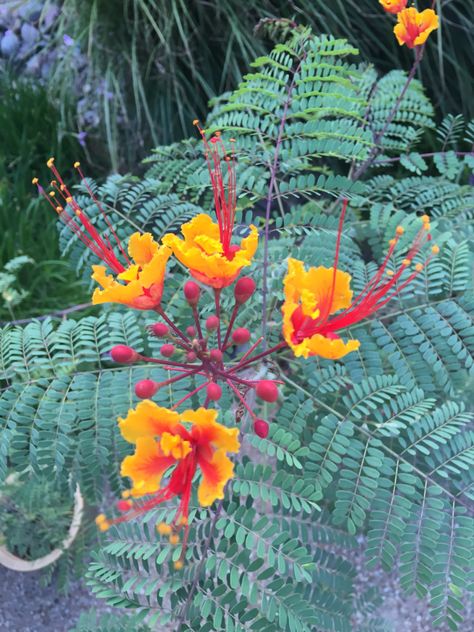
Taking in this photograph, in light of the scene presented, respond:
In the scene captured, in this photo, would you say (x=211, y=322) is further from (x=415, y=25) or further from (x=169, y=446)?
(x=415, y=25)

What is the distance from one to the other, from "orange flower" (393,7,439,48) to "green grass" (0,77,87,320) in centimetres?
136

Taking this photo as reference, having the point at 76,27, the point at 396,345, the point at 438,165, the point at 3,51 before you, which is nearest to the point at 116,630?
the point at 396,345

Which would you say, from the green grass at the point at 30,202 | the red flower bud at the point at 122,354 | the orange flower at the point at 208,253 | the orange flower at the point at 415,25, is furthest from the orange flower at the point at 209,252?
the green grass at the point at 30,202

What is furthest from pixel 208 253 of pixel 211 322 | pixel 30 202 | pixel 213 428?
pixel 30 202

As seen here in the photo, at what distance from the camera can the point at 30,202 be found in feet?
8.27

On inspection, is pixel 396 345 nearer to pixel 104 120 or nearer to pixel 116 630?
pixel 116 630

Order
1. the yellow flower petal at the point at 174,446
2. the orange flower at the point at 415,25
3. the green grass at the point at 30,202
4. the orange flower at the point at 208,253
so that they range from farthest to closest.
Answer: the green grass at the point at 30,202 → the orange flower at the point at 415,25 → the orange flower at the point at 208,253 → the yellow flower petal at the point at 174,446

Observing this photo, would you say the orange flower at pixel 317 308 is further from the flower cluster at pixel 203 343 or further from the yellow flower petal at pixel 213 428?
the yellow flower petal at pixel 213 428

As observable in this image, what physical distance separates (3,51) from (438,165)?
8.08ft

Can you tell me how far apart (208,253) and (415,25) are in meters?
0.83

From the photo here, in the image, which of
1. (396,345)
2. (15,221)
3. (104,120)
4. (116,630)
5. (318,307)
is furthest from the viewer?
(104,120)

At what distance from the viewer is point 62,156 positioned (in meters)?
2.73

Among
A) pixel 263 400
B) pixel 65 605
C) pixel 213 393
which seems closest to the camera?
pixel 213 393

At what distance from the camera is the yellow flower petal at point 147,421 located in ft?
2.28
